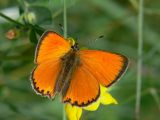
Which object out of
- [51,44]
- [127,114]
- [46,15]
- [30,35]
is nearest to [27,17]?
[46,15]

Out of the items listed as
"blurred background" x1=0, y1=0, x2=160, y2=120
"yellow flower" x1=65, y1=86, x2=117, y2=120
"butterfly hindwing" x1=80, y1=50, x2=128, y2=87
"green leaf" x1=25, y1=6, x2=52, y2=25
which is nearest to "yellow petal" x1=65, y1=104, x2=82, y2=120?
"yellow flower" x1=65, y1=86, x2=117, y2=120

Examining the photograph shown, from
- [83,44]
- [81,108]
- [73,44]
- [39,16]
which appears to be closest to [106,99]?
[81,108]

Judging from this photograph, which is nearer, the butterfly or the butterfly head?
the butterfly

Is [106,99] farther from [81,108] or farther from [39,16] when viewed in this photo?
[39,16]

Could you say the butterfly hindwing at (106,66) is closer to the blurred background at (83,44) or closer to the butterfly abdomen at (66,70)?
the butterfly abdomen at (66,70)

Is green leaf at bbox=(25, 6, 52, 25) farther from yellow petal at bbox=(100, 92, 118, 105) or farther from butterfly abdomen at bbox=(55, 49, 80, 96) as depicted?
yellow petal at bbox=(100, 92, 118, 105)
